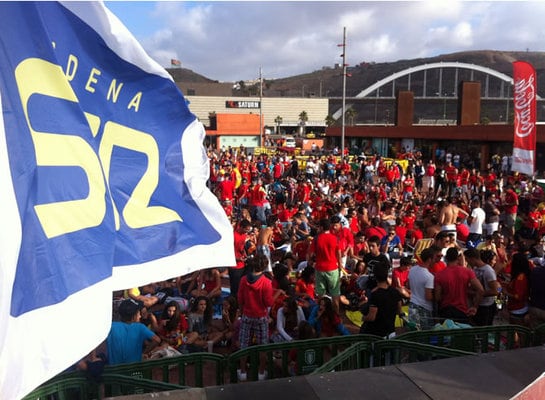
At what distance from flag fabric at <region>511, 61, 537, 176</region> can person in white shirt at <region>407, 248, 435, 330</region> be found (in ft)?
19.1

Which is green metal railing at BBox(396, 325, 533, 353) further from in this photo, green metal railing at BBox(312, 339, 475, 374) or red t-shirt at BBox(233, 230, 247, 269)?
red t-shirt at BBox(233, 230, 247, 269)

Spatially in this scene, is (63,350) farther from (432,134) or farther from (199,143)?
(432,134)

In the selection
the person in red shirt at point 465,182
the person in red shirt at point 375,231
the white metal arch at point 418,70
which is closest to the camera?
the person in red shirt at point 375,231

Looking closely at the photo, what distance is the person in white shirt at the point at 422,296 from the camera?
614 centimetres

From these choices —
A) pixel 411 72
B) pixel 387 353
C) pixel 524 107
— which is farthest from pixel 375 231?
pixel 411 72

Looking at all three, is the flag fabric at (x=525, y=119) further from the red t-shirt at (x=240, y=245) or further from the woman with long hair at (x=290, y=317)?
the woman with long hair at (x=290, y=317)

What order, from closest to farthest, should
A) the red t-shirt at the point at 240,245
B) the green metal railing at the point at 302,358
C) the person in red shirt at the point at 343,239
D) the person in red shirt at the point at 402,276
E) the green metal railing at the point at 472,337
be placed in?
the green metal railing at the point at 302,358, the green metal railing at the point at 472,337, the person in red shirt at the point at 402,276, the red t-shirt at the point at 240,245, the person in red shirt at the point at 343,239

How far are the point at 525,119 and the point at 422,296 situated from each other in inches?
258

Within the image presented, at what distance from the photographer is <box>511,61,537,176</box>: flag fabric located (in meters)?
10.7

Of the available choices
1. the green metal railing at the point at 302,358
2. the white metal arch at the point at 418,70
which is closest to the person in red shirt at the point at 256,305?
the green metal railing at the point at 302,358

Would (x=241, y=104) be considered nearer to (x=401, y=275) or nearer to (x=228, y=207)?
(x=228, y=207)

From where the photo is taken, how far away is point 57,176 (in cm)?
258

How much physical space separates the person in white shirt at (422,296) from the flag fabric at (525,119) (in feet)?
19.1

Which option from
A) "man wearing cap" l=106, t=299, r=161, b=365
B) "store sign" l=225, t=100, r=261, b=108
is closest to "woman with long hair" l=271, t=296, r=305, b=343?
"man wearing cap" l=106, t=299, r=161, b=365
